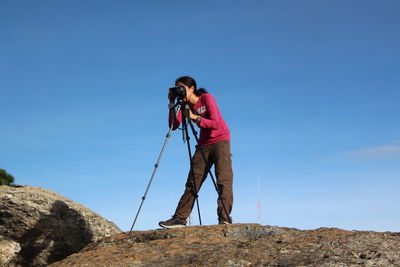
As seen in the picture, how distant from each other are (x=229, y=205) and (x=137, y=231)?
6.10 ft

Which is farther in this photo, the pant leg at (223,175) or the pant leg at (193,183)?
the pant leg at (193,183)

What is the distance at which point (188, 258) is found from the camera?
20.2 feet

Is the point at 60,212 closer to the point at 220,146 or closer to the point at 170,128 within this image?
the point at 170,128

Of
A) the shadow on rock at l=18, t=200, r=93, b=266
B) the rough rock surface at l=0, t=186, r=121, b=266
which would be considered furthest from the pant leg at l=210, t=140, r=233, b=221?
the shadow on rock at l=18, t=200, r=93, b=266

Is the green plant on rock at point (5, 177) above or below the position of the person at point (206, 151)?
above

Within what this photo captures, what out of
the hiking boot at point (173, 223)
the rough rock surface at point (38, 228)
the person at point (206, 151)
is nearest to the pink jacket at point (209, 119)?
the person at point (206, 151)

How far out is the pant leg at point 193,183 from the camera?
8914 millimetres

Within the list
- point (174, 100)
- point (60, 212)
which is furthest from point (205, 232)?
point (60, 212)

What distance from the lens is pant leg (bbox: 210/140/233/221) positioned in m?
8.77

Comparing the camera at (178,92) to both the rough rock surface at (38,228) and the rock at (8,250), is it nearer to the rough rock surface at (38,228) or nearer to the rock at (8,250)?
the rough rock surface at (38,228)

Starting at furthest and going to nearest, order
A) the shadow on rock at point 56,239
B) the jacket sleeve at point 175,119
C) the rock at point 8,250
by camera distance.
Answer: the shadow on rock at point 56,239, the rock at point 8,250, the jacket sleeve at point 175,119

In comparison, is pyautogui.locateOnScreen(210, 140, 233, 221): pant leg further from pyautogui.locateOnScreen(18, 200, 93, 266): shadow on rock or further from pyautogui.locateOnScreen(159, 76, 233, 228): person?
pyautogui.locateOnScreen(18, 200, 93, 266): shadow on rock

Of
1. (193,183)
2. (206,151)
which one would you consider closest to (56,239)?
(193,183)

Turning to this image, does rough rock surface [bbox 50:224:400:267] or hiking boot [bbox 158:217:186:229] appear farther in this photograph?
hiking boot [bbox 158:217:186:229]
